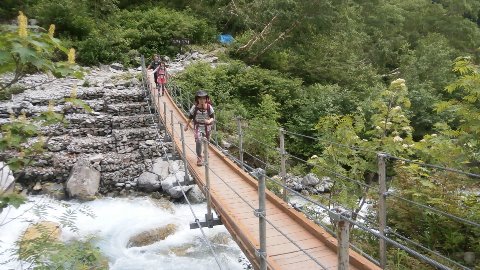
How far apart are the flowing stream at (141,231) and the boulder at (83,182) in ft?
0.94

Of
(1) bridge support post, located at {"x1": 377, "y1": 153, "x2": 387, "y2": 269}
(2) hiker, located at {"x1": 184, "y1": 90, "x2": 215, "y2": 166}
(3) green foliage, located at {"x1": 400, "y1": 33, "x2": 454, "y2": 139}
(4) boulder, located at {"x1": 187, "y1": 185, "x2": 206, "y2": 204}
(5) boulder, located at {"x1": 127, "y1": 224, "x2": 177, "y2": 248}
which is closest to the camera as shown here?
(1) bridge support post, located at {"x1": 377, "y1": 153, "x2": 387, "y2": 269}

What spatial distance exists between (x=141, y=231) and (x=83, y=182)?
2.34 metres

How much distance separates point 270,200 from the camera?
4.18 metres

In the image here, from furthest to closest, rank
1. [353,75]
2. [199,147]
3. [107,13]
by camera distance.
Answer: [107,13], [353,75], [199,147]

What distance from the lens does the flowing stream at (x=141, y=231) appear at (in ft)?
19.7

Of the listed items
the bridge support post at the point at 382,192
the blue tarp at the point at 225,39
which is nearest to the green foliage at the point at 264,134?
the bridge support post at the point at 382,192

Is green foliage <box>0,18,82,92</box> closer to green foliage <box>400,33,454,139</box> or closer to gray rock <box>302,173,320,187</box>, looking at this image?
gray rock <box>302,173,320,187</box>

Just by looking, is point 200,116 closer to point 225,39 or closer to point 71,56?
point 71,56

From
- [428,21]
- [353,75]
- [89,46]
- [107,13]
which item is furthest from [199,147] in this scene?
[428,21]

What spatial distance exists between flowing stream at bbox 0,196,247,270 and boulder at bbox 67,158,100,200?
29cm

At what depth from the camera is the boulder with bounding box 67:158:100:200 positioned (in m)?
8.30

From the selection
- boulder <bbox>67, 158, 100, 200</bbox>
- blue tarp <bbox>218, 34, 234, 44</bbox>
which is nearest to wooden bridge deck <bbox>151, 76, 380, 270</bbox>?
boulder <bbox>67, 158, 100, 200</bbox>

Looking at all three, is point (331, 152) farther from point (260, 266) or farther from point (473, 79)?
point (260, 266)

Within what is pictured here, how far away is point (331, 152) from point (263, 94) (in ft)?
25.2
